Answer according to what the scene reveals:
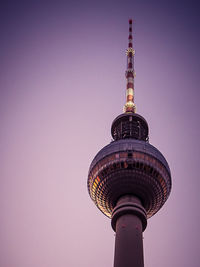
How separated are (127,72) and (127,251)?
37.1 meters

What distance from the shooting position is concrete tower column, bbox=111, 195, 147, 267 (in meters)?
36.1

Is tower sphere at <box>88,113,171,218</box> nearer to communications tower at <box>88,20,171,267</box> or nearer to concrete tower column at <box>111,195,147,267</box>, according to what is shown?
communications tower at <box>88,20,171,267</box>

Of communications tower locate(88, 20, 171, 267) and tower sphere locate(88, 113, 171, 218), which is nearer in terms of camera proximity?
communications tower locate(88, 20, 171, 267)

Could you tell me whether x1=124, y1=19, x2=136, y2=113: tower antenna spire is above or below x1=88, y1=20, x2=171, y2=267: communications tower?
above

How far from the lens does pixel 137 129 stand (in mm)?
53219

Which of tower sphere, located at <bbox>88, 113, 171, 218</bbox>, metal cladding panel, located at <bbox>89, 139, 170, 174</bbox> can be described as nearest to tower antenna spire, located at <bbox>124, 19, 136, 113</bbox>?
metal cladding panel, located at <bbox>89, 139, 170, 174</bbox>

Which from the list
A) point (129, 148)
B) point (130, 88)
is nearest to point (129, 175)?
point (129, 148)

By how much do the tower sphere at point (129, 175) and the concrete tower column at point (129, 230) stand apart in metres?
1.60

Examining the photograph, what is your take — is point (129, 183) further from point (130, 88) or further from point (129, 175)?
point (130, 88)

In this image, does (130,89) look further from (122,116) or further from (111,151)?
(111,151)

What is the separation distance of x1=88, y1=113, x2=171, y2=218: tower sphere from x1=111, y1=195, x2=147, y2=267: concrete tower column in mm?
1596

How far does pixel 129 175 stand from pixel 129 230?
7123 mm

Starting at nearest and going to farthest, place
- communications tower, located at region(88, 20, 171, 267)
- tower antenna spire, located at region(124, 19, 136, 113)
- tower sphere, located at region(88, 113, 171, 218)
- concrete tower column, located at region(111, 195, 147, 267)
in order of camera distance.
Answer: concrete tower column, located at region(111, 195, 147, 267) < communications tower, located at region(88, 20, 171, 267) < tower sphere, located at region(88, 113, 171, 218) < tower antenna spire, located at region(124, 19, 136, 113)

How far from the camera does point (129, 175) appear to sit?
43.1 meters
